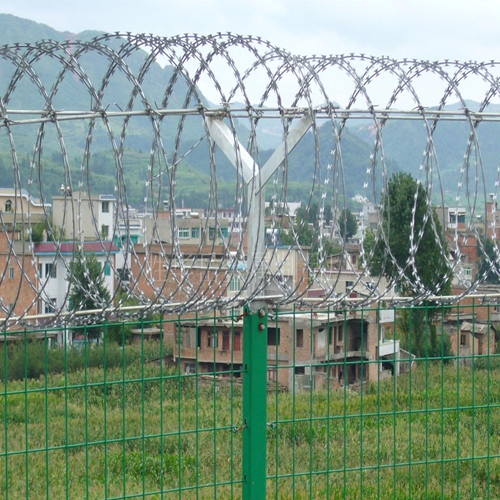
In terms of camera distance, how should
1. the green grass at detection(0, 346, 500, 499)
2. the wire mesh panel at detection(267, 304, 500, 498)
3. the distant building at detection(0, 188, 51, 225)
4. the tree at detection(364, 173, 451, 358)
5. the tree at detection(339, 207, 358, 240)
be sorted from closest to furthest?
the distant building at detection(0, 188, 51, 225) < the tree at detection(339, 207, 358, 240) < the tree at detection(364, 173, 451, 358) < the wire mesh panel at detection(267, 304, 500, 498) < the green grass at detection(0, 346, 500, 499)

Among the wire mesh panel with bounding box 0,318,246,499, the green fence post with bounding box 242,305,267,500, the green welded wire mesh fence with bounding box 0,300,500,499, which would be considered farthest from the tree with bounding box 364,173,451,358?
the wire mesh panel with bounding box 0,318,246,499

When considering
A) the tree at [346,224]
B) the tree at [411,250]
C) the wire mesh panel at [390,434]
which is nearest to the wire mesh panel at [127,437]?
the wire mesh panel at [390,434]

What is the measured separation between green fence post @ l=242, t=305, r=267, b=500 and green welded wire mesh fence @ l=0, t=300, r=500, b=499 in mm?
11

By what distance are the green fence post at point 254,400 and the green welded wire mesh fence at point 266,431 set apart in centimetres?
1

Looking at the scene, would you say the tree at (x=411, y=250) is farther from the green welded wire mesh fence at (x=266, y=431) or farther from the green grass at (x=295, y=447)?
the green grass at (x=295, y=447)

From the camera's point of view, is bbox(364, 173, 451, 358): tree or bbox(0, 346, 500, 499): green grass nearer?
bbox(364, 173, 451, 358): tree

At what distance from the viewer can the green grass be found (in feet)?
18.9

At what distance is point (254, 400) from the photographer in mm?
4852

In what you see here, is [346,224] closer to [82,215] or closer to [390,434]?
[390,434]

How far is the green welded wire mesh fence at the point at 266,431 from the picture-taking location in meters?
4.82

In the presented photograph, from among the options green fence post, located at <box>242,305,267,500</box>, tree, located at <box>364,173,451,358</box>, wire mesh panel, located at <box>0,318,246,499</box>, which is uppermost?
tree, located at <box>364,173,451,358</box>

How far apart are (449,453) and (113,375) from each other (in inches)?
313

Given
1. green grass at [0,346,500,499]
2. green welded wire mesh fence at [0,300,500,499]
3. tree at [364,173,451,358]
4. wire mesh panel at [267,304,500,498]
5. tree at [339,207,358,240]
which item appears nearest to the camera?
tree at [339,207,358,240]

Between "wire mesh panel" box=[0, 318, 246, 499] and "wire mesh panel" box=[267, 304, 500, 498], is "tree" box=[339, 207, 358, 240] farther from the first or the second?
"wire mesh panel" box=[0, 318, 246, 499]
